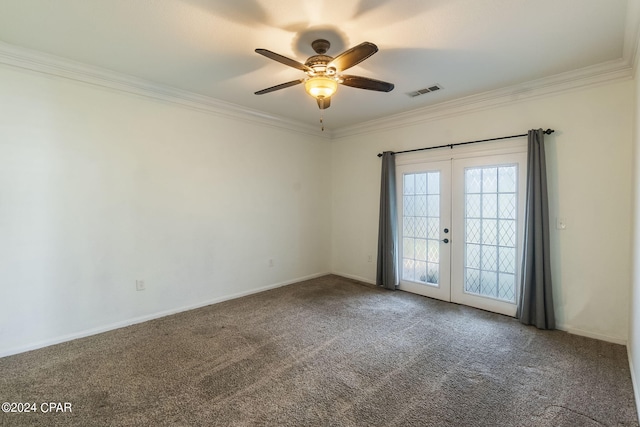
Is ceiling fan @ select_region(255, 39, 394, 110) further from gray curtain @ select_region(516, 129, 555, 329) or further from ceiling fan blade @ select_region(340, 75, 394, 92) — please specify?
gray curtain @ select_region(516, 129, 555, 329)

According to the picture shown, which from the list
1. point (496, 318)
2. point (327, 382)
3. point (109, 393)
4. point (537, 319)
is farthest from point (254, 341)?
point (537, 319)

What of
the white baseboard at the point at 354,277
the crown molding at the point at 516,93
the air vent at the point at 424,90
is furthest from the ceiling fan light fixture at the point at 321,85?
the white baseboard at the point at 354,277

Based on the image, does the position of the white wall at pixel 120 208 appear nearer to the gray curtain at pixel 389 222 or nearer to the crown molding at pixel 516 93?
the gray curtain at pixel 389 222

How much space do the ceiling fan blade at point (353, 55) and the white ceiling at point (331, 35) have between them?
0.29 m

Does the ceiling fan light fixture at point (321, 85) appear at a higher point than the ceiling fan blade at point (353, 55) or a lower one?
lower

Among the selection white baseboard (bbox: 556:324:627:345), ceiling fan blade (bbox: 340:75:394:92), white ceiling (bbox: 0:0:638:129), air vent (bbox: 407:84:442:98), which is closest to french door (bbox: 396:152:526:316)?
white baseboard (bbox: 556:324:627:345)

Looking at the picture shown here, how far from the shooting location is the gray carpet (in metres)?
1.98

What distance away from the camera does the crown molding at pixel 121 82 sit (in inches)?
107

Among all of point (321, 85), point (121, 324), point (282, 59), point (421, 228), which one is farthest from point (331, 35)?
point (121, 324)

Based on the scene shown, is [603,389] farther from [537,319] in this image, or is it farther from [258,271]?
[258,271]

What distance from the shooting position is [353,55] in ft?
7.15

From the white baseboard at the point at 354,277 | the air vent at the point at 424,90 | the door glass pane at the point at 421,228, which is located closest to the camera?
the air vent at the point at 424,90

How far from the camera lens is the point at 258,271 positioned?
464 centimetres

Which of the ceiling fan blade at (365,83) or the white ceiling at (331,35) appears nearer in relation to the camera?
the white ceiling at (331,35)
